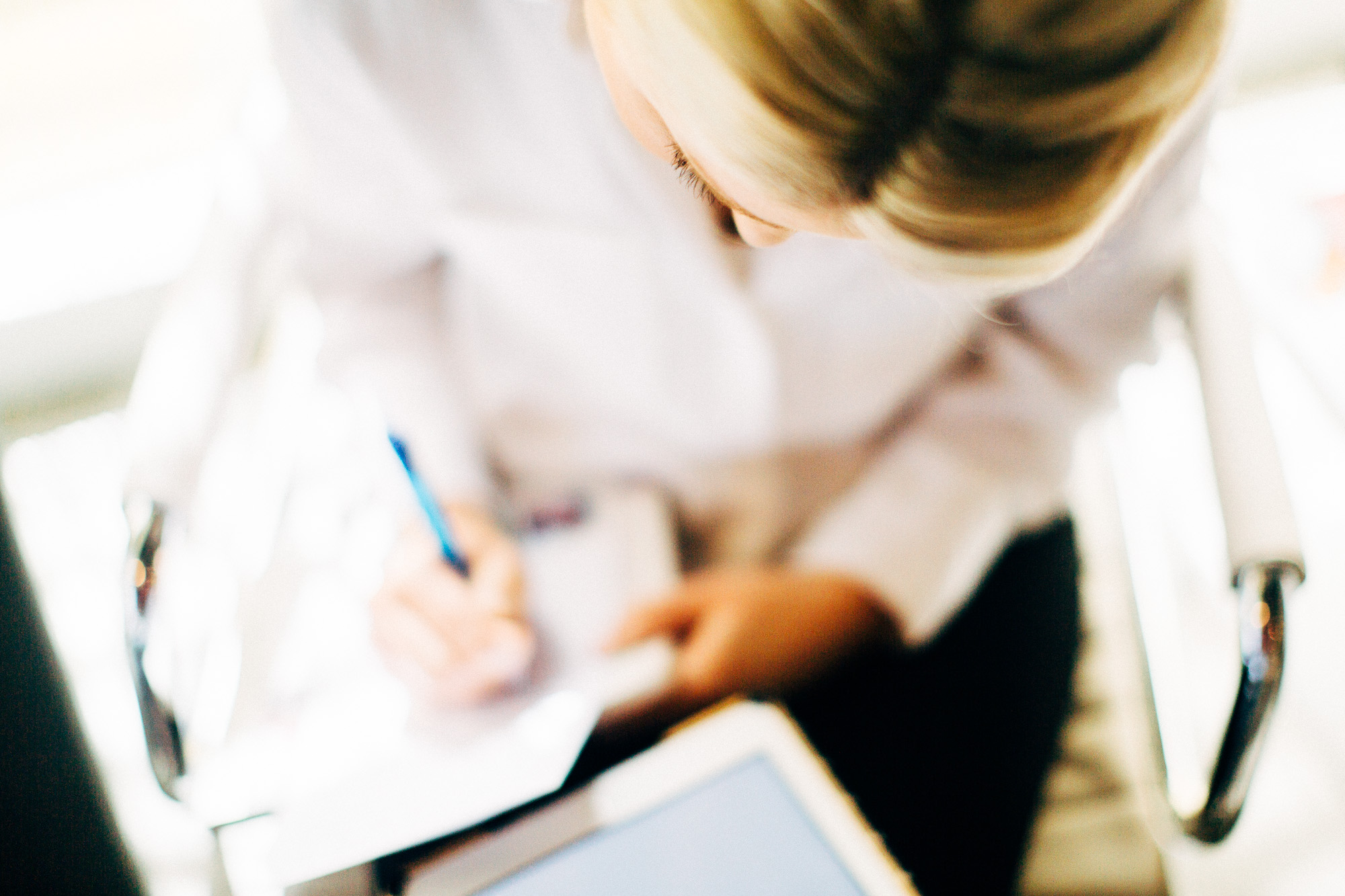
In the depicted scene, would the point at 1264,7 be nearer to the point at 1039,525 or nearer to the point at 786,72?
the point at 1039,525

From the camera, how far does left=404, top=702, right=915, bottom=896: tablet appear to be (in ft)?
1.10

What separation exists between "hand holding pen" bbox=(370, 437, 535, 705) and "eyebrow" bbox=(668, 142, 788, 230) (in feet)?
Answer: 0.66

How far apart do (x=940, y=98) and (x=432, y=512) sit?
0.31 meters

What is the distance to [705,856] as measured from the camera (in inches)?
13.5

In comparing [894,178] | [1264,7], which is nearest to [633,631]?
[894,178]

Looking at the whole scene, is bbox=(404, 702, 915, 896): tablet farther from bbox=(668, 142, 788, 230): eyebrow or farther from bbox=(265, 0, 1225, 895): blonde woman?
bbox=(668, 142, 788, 230): eyebrow

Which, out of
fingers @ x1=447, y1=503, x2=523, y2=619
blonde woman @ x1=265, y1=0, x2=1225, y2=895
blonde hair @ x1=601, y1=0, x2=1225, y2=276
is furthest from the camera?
fingers @ x1=447, y1=503, x2=523, y2=619

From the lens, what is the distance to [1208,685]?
57 cm

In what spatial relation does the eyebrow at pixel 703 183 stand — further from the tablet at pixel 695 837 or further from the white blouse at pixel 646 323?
the tablet at pixel 695 837

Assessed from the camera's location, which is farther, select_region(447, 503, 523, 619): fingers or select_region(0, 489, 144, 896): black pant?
select_region(447, 503, 523, 619): fingers

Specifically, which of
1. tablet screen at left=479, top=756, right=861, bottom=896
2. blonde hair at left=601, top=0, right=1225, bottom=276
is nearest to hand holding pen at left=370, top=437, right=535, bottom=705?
tablet screen at left=479, top=756, right=861, bottom=896

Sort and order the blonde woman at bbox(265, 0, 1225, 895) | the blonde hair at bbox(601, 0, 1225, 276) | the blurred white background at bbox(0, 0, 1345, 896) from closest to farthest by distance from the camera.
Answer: the blonde hair at bbox(601, 0, 1225, 276) → the blonde woman at bbox(265, 0, 1225, 895) → the blurred white background at bbox(0, 0, 1345, 896)

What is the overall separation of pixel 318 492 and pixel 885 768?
1.24 ft

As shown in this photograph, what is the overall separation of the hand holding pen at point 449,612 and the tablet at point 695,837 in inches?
3.3
